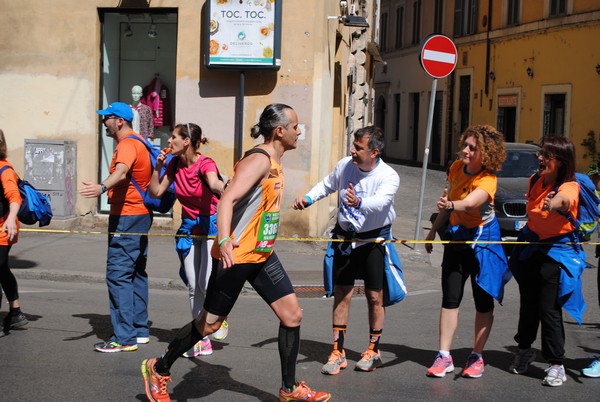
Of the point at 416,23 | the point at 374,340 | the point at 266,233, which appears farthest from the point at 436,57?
the point at 416,23

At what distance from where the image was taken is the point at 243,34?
1348cm

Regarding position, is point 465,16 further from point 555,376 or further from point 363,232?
point 555,376

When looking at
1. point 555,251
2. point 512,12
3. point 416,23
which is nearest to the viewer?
point 555,251

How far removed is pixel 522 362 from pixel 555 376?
1.25 feet

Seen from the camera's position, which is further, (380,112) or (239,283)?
(380,112)

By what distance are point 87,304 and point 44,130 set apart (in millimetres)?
5651

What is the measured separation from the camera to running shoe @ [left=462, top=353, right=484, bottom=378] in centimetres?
661

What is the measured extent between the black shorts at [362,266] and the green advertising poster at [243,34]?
7008 millimetres

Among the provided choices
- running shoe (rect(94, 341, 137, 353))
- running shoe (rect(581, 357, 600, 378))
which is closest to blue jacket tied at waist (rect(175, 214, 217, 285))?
running shoe (rect(94, 341, 137, 353))

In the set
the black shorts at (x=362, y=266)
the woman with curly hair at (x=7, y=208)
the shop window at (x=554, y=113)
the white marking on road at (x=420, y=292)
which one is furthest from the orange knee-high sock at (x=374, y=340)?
the shop window at (x=554, y=113)

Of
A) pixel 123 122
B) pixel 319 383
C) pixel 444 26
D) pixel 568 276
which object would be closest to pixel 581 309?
pixel 568 276

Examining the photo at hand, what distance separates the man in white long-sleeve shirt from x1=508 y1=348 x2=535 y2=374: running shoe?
39.1 inches

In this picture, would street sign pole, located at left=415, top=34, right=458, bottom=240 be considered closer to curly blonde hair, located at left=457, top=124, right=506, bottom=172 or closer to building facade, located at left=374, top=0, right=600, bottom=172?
curly blonde hair, located at left=457, top=124, right=506, bottom=172

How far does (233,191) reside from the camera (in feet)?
17.8
